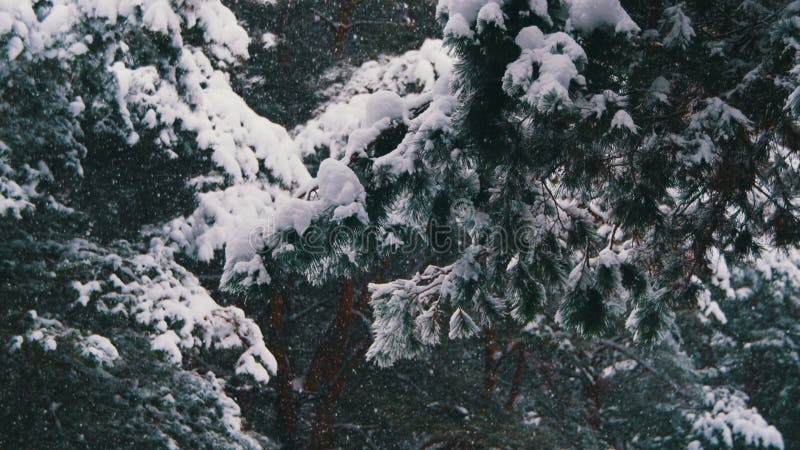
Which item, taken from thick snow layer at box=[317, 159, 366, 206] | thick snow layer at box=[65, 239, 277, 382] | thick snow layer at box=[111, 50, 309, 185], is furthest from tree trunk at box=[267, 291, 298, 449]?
thick snow layer at box=[317, 159, 366, 206]

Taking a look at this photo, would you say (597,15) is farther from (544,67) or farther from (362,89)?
(362,89)

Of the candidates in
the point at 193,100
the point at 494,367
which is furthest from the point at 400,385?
the point at 193,100

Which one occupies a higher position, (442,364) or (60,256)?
(442,364)

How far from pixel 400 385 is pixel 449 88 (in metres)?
6.27

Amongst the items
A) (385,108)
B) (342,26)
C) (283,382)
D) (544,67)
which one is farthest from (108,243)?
(544,67)

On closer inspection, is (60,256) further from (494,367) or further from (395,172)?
(494,367)

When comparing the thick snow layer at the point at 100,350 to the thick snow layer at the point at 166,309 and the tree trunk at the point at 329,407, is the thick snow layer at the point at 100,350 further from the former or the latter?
the tree trunk at the point at 329,407

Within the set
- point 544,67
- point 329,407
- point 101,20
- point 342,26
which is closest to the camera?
point 544,67

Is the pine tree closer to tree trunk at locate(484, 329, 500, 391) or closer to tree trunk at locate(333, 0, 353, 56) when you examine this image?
tree trunk at locate(333, 0, 353, 56)

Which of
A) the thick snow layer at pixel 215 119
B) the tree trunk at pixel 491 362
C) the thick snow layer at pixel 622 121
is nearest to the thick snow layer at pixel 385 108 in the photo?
the thick snow layer at pixel 622 121

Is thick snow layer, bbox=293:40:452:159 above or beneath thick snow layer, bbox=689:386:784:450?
above

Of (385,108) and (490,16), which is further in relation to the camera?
(385,108)

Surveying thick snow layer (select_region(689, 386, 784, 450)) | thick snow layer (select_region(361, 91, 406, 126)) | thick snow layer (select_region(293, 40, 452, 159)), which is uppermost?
thick snow layer (select_region(293, 40, 452, 159))

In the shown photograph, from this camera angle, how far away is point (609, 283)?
271cm
